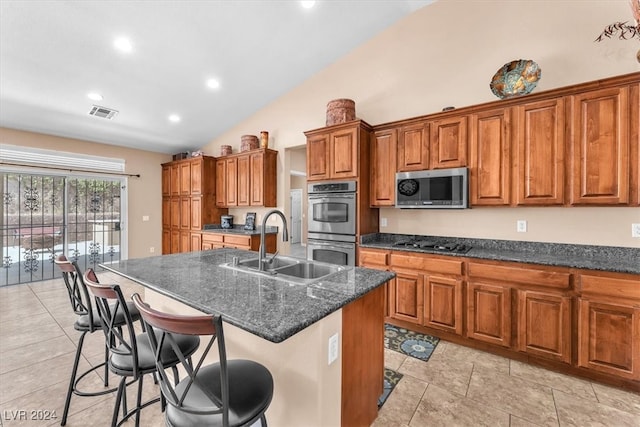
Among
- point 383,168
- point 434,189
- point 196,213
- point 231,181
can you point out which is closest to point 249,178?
point 231,181

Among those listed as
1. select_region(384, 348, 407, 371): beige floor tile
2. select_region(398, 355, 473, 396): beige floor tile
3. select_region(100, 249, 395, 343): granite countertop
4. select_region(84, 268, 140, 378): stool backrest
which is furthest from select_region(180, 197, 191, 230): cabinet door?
select_region(398, 355, 473, 396): beige floor tile

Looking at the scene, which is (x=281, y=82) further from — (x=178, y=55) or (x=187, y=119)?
(x=187, y=119)

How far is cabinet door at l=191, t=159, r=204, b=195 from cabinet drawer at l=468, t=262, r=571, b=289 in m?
4.85

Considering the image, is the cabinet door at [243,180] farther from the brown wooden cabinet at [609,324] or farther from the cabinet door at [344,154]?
the brown wooden cabinet at [609,324]

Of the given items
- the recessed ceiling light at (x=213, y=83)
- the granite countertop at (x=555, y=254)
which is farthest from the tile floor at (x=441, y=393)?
the recessed ceiling light at (x=213, y=83)

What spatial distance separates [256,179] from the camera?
15.7 ft

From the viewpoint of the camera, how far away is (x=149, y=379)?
2.20m

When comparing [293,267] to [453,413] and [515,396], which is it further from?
[515,396]

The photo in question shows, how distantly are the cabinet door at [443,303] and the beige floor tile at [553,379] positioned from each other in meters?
0.51

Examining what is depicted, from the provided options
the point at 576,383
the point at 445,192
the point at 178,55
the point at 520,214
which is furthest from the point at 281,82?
the point at 576,383

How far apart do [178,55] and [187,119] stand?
1.72 m

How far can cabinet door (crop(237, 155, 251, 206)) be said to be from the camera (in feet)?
16.2

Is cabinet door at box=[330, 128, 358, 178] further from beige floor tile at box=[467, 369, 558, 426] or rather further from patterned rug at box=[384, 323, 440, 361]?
beige floor tile at box=[467, 369, 558, 426]

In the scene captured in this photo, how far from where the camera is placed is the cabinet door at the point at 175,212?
5.96m
